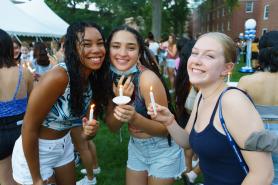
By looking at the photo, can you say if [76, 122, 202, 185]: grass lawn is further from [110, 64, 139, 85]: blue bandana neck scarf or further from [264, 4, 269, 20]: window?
[264, 4, 269, 20]: window

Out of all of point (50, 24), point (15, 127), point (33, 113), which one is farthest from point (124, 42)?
point (50, 24)

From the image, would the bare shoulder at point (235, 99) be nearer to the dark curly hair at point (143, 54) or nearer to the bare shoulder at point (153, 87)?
the bare shoulder at point (153, 87)

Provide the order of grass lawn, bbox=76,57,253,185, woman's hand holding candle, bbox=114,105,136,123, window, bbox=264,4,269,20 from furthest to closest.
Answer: window, bbox=264,4,269,20 → grass lawn, bbox=76,57,253,185 → woman's hand holding candle, bbox=114,105,136,123

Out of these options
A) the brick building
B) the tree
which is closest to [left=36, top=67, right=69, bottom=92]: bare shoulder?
the tree

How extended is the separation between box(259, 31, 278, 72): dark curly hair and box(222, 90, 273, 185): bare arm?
3.86 ft

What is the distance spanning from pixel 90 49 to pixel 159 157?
1152 millimetres

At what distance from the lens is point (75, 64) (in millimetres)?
2436

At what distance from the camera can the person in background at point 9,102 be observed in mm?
3105

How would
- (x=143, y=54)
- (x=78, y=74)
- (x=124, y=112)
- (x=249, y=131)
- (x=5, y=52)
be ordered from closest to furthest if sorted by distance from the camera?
(x=249, y=131), (x=124, y=112), (x=78, y=74), (x=143, y=54), (x=5, y=52)

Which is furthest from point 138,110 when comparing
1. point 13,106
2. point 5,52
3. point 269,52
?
point 5,52

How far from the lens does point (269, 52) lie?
2732 mm

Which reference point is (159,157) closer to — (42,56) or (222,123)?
(222,123)

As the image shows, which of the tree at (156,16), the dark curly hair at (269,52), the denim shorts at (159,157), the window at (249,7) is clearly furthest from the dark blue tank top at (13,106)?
the window at (249,7)

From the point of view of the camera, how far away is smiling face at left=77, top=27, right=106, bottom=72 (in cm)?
249
